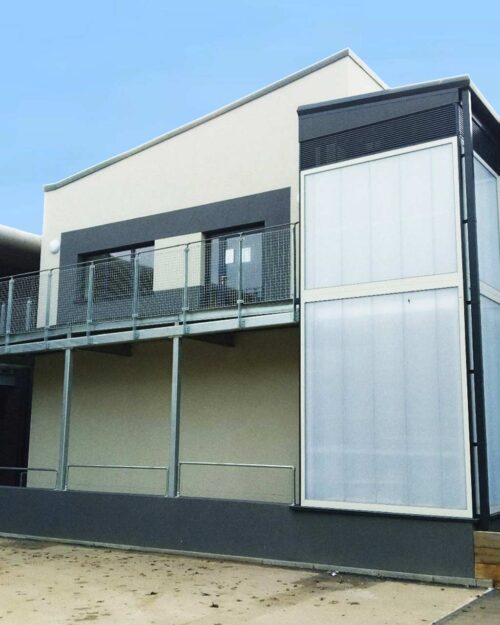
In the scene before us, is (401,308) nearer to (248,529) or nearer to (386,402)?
→ (386,402)

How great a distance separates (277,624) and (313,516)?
3.21 meters

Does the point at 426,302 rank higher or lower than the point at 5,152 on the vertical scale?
lower

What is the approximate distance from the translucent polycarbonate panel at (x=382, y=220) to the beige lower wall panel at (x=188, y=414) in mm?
2357

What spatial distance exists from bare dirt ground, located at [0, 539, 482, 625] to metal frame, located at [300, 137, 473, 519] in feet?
2.88

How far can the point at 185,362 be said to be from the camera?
13.6m

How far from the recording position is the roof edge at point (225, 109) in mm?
12555

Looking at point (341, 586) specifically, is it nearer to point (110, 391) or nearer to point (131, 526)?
point (131, 526)

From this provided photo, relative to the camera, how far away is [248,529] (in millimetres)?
10477

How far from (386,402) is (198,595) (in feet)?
11.2

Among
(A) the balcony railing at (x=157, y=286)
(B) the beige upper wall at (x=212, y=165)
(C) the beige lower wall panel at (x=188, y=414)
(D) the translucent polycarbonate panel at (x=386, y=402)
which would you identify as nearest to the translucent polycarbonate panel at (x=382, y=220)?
(D) the translucent polycarbonate panel at (x=386, y=402)

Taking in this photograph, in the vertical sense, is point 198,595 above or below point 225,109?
below

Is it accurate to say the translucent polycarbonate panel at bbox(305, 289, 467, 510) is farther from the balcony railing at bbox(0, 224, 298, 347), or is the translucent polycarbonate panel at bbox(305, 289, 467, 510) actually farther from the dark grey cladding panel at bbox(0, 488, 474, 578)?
the balcony railing at bbox(0, 224, 298, 347)

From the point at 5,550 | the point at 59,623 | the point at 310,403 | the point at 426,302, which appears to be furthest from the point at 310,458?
the point at 5,550

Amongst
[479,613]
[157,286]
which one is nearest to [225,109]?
[157,286]
